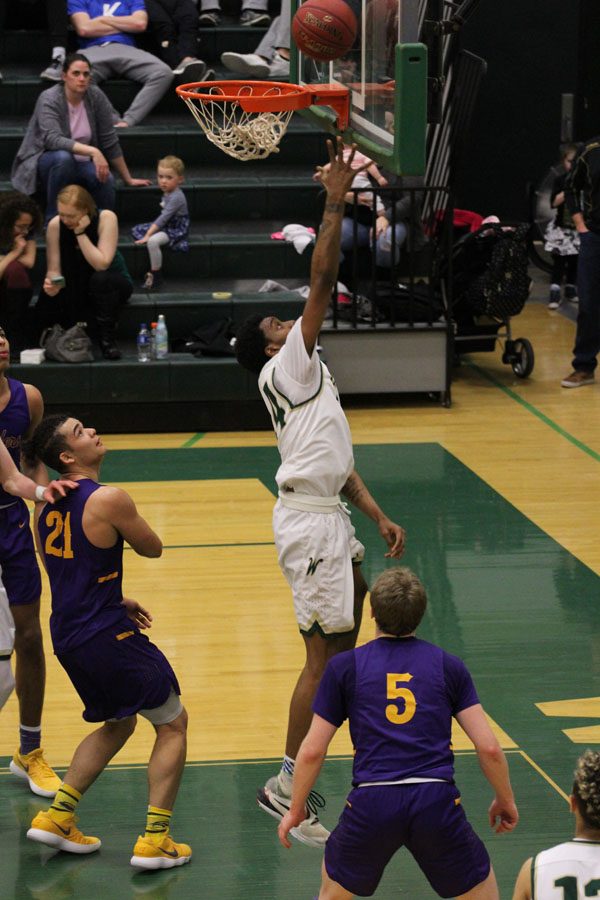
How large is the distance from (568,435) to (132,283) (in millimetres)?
3508

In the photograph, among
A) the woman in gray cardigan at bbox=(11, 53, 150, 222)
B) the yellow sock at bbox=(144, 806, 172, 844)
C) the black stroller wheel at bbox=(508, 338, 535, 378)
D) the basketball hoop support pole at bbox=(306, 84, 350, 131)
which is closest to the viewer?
the yellow sock at bbox=(144, 806, 172, 844)

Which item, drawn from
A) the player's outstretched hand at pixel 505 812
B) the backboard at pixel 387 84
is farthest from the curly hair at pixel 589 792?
the backboard at pixel 387 84

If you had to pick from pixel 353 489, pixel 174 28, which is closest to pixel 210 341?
pixel 174 28

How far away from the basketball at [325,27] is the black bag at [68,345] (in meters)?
4.51

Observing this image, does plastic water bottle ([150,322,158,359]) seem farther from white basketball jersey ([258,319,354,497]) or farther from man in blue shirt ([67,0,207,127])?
white basketball jersey ([258,319,354,497])

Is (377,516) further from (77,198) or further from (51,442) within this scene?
(77,198)

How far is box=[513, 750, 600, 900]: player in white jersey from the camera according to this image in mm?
3469

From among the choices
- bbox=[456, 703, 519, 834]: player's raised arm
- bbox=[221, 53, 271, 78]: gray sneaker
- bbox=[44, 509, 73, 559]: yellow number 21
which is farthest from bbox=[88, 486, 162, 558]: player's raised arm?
bbox=[221, 53, 271, 78]: gray sneaker

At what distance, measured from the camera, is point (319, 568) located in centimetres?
548

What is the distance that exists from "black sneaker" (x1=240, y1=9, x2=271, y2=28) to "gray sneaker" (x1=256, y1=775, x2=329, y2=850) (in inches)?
393

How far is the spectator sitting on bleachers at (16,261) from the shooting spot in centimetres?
1024

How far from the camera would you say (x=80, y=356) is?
1088cm

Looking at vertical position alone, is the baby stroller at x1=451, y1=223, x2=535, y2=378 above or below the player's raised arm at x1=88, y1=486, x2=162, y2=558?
below

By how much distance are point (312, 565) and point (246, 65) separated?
273 inches
